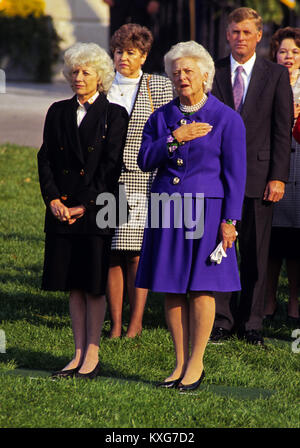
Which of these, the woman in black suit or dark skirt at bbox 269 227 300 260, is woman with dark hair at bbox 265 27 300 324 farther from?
the woman in black suit

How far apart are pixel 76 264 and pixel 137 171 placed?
1261 millimetres

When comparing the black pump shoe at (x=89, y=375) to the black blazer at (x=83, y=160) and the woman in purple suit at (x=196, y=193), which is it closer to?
the woman in purple suit at (x=196, y=193)

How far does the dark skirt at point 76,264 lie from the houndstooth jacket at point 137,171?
108 cm

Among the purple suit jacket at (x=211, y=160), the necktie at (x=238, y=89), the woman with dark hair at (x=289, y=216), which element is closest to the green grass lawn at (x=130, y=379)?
the woman with dark hair at (x=289, y=216)

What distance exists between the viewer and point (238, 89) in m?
6.76

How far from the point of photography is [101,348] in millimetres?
6426

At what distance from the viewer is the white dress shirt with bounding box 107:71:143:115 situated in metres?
6.71

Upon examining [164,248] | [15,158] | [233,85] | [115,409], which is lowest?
[15,158]

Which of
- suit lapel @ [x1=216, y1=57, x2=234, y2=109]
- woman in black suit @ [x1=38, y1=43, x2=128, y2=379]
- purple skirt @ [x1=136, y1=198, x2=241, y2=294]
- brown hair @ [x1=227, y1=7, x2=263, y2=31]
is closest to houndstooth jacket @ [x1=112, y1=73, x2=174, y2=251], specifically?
suit lapel @ [x1=216, y1=57, x2=234, y2=109]

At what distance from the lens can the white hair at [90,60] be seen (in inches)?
217
